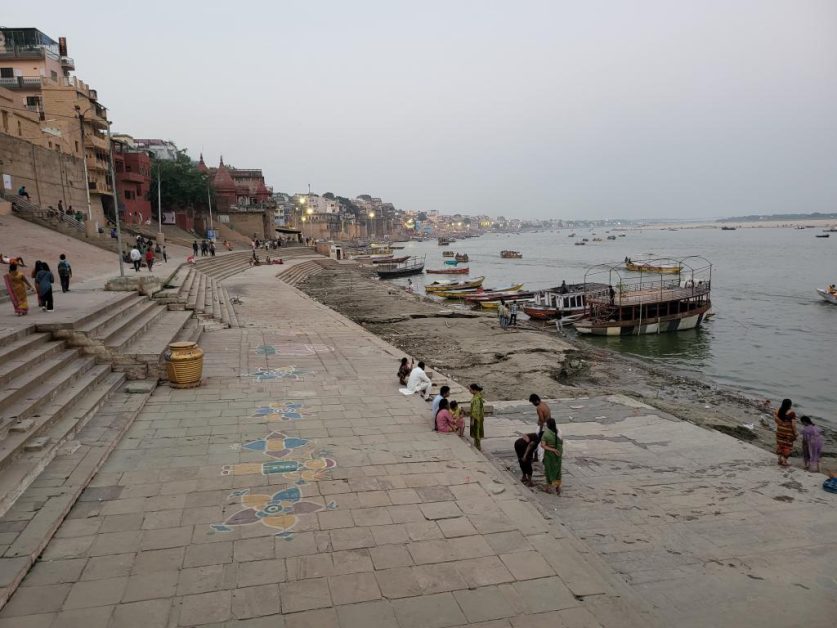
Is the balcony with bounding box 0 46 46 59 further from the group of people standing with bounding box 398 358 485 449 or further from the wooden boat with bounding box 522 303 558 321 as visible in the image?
the group of people standing with bounding box 398 358 485 449

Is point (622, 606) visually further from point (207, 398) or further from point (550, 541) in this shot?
point (207, 398)

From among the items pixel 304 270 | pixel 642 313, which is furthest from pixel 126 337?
pixel 304 270

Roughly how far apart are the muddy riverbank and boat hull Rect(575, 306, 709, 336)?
6.22 ft

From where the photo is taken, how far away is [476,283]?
4484cm

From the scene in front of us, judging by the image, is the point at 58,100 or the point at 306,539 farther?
Answer: the point at 58,100

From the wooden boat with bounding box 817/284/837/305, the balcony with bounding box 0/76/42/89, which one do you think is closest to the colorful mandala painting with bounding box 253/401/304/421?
the wooden boat with bounding box 817/284/837/305

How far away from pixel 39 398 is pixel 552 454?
6776mm

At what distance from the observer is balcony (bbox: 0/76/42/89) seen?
1625 inches

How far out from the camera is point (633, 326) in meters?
26.6

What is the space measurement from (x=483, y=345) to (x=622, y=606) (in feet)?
53.6

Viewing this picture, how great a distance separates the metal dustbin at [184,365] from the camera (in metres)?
9.48

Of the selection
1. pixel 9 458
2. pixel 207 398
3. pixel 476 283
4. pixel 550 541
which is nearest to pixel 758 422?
pixel 550 541

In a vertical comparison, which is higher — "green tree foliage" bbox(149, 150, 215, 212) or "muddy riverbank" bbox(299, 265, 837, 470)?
"green tree foliage" bbox(149, 150, 215, 212)

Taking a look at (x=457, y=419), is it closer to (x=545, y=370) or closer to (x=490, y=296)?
(x=545, y=370)
